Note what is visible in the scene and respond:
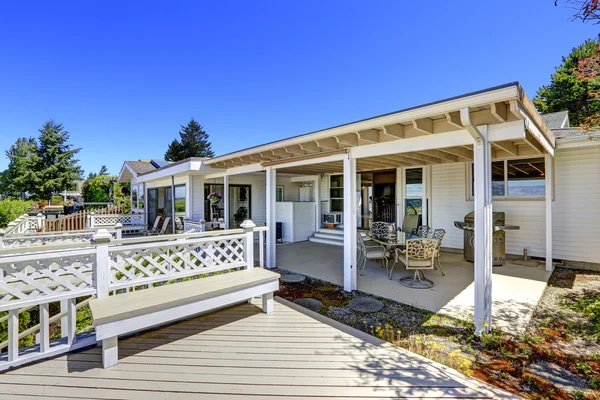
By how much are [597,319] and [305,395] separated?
4183mm

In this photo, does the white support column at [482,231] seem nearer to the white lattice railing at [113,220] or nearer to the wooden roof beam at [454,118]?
the wooden roof beam at [454,118]

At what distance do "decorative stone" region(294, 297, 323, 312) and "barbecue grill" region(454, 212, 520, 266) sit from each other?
406 cm

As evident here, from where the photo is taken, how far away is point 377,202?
9250mm

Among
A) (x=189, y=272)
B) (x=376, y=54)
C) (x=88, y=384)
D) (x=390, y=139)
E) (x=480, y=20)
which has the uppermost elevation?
(x=376, y=54)

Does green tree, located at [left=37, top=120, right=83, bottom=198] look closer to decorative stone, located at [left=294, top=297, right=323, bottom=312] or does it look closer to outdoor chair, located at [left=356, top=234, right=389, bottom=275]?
outdoor chair, located at [left=356, top=234, right=389, bottom=275]

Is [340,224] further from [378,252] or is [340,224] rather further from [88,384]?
[88,384]

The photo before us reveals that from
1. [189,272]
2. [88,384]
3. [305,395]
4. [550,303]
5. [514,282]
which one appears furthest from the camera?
[514,282]

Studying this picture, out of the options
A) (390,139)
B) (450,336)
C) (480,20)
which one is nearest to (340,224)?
(390,139)

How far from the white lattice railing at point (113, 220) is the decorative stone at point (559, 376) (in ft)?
40.6

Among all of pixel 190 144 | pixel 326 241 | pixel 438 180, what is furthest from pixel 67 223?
pixel 190 144

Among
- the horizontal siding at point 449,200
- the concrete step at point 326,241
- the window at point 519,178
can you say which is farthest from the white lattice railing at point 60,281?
the window at point 519,178

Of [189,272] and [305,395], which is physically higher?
[189,272]

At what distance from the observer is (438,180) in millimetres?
7844

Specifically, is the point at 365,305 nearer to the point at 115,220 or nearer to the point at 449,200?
the point at 449,200
